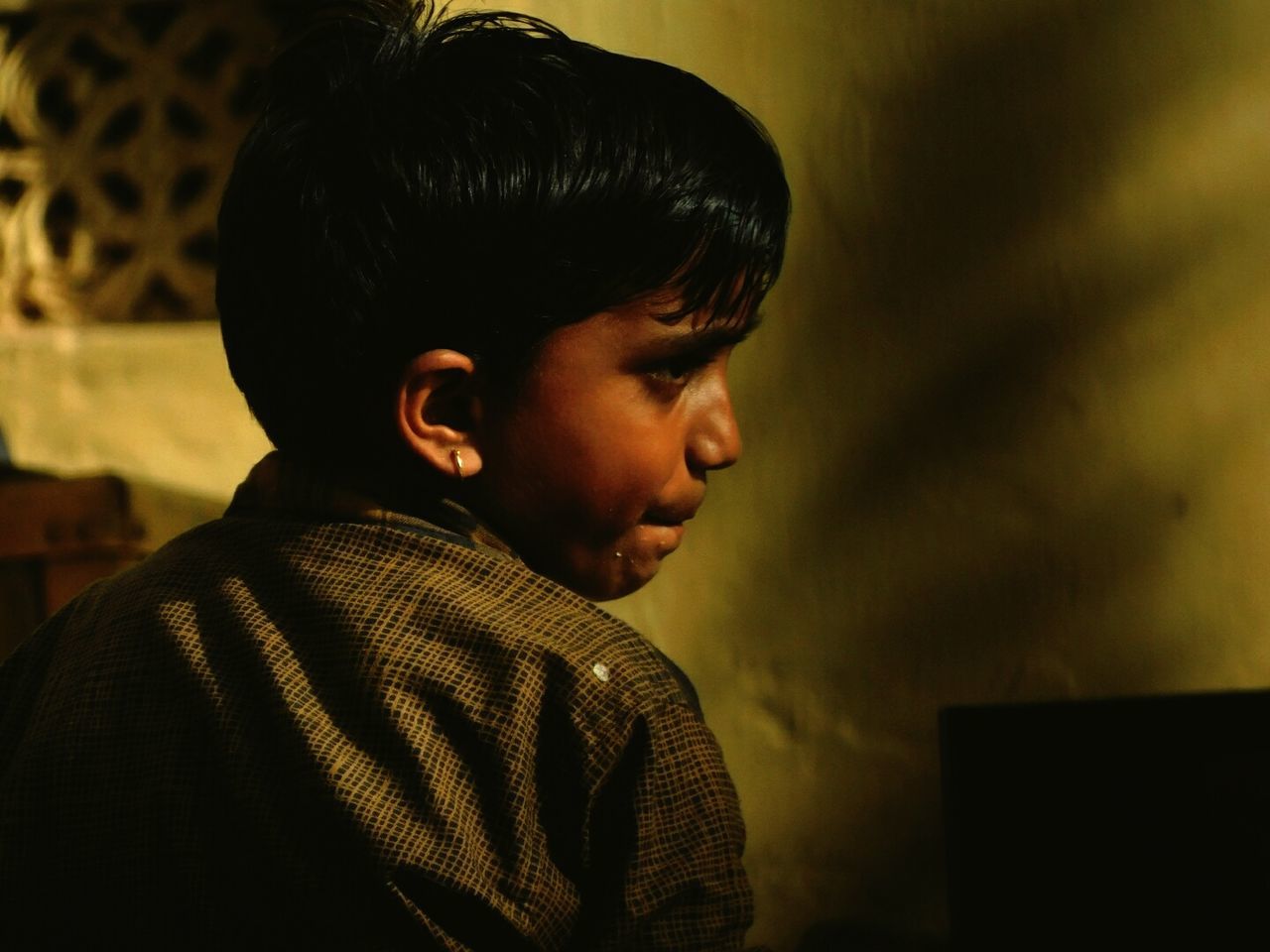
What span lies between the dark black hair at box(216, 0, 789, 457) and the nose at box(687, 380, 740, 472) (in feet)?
0.17

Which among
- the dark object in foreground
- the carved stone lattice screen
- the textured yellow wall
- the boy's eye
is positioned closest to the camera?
the boy's eye

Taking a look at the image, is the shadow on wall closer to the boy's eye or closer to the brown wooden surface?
the boy's eye

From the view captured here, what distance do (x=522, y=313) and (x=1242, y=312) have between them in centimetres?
79

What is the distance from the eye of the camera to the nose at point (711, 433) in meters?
0.73

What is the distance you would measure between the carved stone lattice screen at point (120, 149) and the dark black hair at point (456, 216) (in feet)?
2.63

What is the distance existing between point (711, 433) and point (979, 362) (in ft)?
1.80

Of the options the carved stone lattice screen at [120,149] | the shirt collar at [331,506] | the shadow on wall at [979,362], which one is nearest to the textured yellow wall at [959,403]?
the shadow on wall at [979,362]

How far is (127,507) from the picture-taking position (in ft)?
4.42

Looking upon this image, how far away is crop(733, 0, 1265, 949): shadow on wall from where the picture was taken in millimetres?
1150

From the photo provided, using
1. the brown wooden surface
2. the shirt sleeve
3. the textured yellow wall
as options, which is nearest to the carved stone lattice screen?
the brown wooden surface

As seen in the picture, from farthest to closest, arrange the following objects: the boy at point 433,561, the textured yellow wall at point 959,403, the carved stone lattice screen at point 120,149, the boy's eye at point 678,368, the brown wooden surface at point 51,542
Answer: the carved stone lattice screen at point 120,149, the brown wooden surface at point 51,542, the textured yellow wall at point 959,403, the boy's eye at point 678,368, the boy at point 433,561

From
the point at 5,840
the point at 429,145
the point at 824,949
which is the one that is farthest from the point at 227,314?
the point at 824,949

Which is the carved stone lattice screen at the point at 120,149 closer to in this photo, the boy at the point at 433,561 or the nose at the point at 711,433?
the boy at the point at 433,561

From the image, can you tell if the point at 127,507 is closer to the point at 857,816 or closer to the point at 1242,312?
the point at 857,816
